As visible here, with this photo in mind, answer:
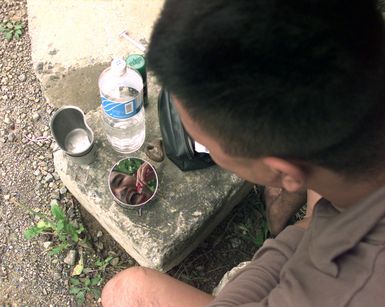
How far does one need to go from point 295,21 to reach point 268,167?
0.39 meters

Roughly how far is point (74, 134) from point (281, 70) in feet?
4.77

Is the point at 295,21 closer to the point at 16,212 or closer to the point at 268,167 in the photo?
the point at 268,167

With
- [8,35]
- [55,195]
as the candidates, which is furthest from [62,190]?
[8,35]

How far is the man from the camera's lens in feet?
3.34

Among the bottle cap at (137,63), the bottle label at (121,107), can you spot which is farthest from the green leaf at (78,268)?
the bottle cap at (137,63)

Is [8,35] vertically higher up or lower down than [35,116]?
higher up

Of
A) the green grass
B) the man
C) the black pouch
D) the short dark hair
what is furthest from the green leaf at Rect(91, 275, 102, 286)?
the green grass

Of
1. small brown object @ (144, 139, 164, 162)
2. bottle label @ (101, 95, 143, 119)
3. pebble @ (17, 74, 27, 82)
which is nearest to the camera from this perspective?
bottle label @ (101, 95, 143, 119)

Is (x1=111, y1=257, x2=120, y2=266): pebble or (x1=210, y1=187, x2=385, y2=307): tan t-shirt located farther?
(x1=111, y1=257, x2=120, y2=266): pebble

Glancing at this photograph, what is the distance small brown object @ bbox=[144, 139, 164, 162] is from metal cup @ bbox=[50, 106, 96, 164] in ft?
0.78

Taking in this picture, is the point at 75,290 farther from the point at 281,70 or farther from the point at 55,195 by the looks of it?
the point at 281,70

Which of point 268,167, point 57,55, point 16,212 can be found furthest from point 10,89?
point 268,167

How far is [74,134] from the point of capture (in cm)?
228

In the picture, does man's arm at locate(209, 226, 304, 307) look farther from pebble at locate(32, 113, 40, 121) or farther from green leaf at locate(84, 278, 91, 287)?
pebble at locate(32, 113, 40, 121)
